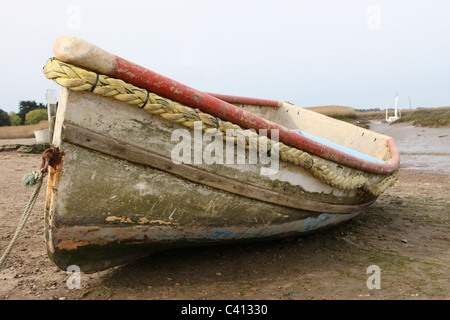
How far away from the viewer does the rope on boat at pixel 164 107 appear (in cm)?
194

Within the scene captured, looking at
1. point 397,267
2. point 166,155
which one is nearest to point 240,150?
point 166,155

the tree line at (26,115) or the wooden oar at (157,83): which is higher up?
the tree line at (26,115)

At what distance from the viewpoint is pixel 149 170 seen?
2.26 meters

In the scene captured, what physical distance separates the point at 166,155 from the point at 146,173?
0.16 metres

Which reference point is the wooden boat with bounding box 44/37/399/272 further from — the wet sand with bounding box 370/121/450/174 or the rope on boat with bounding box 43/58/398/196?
the wet sand with bounding box 370/121/450/174

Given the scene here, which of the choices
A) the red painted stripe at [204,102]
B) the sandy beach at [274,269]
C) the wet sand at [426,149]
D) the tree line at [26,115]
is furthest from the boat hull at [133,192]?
the tree line at [26,115]

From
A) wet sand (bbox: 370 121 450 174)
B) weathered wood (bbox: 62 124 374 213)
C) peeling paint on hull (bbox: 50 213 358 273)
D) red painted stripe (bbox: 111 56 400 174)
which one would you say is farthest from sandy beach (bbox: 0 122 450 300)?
wet sand (bbox: 370 121 450 174)

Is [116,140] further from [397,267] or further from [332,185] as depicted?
[397,267]

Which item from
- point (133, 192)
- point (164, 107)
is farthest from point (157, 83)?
point (133, 192)

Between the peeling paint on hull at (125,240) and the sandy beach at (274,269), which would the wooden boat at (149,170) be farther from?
the sandy beach at (274,269)

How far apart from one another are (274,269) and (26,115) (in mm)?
16758

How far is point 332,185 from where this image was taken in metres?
2.98

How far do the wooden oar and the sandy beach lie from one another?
3.09 ft

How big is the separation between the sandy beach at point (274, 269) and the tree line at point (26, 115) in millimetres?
12938
